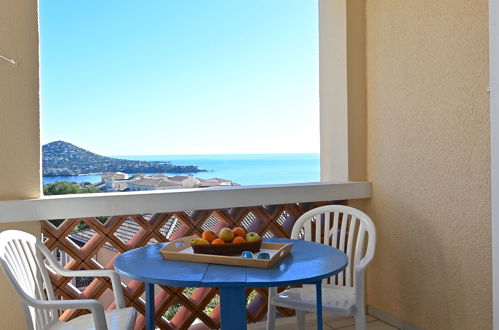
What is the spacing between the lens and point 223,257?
1560 millimetres

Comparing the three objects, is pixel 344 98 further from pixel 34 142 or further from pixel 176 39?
pixel 176 39

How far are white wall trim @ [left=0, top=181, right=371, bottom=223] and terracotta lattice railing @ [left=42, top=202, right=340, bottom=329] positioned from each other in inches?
3.8

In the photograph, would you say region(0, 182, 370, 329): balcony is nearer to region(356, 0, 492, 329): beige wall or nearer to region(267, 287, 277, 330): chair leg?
region(356, 0, 492, 329): beige wall

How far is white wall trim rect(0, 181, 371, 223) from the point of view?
2.05m

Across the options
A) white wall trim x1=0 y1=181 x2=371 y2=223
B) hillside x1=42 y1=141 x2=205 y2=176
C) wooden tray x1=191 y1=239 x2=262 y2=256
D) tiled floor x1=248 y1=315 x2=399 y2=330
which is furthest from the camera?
hillside x1=42 y1=141 x2=205 y2=176

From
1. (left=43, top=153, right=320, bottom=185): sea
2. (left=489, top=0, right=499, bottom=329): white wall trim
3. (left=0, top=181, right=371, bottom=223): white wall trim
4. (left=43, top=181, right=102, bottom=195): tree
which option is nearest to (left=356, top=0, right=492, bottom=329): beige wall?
(left=0, top=181, right=371, bottom=223): white wall trim

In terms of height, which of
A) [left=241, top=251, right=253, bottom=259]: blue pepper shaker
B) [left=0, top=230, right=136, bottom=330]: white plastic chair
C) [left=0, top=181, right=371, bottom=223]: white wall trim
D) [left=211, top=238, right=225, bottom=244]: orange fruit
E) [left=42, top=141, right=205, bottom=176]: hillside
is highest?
[left=42, top=141, right=205, bottom=176]: hillside

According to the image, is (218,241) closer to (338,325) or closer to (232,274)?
A: (232,274)

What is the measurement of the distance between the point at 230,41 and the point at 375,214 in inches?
829

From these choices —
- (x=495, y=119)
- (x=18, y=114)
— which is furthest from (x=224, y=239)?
(x=18, y=114)

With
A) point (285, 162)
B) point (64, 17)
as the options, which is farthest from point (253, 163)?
point (64, 17)

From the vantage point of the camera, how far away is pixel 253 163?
869 inches

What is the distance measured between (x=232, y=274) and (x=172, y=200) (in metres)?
0.95

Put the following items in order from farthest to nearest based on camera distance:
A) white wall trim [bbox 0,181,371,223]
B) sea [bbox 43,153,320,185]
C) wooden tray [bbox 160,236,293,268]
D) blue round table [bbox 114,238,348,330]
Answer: sea [bbox 43,153,320,185]
white wall trim [bbox 0,181,371,223]
wooden tray [bbox 160,236,293,268]
blue round table [bbox 114,238,348,330]
